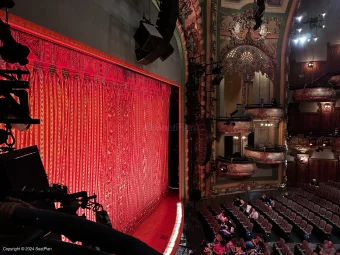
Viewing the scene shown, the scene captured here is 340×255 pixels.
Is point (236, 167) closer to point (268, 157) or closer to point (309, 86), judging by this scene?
point (268, 157)

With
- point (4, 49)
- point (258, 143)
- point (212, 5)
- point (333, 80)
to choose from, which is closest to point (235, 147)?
point (258, 143)

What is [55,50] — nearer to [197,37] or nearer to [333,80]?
[197,37]

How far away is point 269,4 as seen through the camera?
9.55 m

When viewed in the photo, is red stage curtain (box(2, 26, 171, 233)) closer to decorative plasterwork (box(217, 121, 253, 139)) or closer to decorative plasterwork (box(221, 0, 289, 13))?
decorative plasterwork (box(217, 121, 253, 139))

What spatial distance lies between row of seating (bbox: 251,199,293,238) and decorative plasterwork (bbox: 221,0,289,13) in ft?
21.4

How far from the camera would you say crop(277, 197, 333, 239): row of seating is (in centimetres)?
625

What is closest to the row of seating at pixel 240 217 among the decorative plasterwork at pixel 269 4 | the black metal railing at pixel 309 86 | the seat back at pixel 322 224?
the seat back at pixel 322 224

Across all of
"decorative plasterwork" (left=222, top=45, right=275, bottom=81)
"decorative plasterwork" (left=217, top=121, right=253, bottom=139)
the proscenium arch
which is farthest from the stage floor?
"decorative plasterwork" (left=222, top=45, right=275, bottom=81)

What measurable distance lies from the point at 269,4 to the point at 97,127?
8.47 metres

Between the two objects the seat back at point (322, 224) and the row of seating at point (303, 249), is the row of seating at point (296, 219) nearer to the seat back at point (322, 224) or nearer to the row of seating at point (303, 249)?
the seat back at point (322, 224)

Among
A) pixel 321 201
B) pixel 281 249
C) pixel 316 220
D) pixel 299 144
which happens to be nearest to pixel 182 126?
pixel 281 249

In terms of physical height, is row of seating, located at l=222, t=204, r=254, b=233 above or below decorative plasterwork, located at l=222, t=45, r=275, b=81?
below

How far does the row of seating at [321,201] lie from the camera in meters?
7.36

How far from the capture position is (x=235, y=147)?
10.6 m
